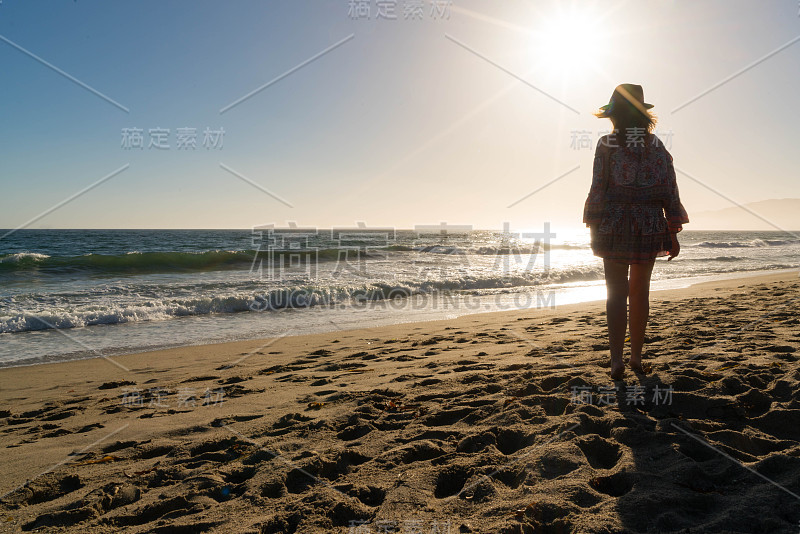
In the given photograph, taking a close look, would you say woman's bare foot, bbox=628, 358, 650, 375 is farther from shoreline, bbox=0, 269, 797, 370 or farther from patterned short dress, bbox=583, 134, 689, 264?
shoreline, bbox=0, 269, 797, 370

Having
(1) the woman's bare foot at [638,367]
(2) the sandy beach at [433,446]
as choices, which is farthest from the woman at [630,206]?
(2) the sandy beach at [433,446]

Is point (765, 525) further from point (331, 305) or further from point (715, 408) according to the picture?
point (331, 305)

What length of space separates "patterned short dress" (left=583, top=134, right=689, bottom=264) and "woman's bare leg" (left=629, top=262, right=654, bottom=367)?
9 centimetres

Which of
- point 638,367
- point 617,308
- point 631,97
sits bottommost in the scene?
point 638,367

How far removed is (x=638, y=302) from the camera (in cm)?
291

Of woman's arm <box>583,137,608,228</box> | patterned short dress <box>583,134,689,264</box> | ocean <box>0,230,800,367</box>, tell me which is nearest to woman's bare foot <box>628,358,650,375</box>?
patterned short dress <box>583,134,689,264</box>

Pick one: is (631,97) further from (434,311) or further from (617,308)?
(434,311)

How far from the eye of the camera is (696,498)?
154 cm

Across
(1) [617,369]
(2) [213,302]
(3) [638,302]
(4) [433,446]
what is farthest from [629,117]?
(2) [213,302]

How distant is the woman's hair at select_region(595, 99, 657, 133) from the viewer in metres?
2.85

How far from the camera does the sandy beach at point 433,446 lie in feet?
5.24

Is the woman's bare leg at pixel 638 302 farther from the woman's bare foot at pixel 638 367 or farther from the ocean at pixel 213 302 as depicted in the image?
the ocean at pixel 213 302

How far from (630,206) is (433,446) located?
1892mm

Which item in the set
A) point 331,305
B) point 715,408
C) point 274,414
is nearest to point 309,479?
point 274,414
